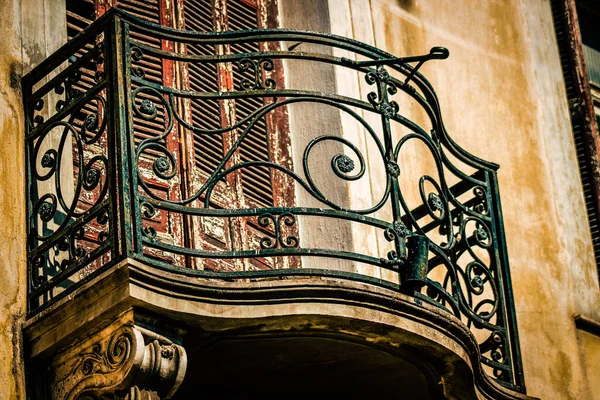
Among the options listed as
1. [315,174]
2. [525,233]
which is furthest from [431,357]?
[525,233]

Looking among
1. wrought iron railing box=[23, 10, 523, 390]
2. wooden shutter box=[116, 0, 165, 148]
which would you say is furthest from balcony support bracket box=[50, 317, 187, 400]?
wooden shutter box=[116, 0, 165, 148]

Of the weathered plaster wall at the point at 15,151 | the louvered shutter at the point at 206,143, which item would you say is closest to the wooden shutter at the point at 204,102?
the louvered shutter at the point at 206,143

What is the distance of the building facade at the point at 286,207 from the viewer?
7.12m

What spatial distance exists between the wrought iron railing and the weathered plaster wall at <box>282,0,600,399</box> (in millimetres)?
1119

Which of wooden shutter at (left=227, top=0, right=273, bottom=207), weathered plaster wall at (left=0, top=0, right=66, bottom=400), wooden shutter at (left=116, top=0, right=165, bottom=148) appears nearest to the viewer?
weathered plaster wall at (left=0, top=0, right=66, bottom=400)

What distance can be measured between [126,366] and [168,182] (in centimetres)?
178

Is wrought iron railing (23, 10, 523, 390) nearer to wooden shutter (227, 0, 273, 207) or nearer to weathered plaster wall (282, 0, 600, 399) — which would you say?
wooden shutter (227, 0, 273, 207)

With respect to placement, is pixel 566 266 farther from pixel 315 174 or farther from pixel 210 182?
pixel 210 182

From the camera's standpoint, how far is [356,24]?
31.7 feet

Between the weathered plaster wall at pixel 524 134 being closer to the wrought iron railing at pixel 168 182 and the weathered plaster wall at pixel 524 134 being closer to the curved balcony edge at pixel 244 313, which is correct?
the wrought iron railing at pixel 168 182

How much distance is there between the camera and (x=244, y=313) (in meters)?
7.09

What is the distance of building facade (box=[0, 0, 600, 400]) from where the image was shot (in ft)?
23.4

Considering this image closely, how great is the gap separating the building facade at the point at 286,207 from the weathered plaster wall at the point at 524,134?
1 centimetres

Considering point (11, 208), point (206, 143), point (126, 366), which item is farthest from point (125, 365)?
point (206, 143)
